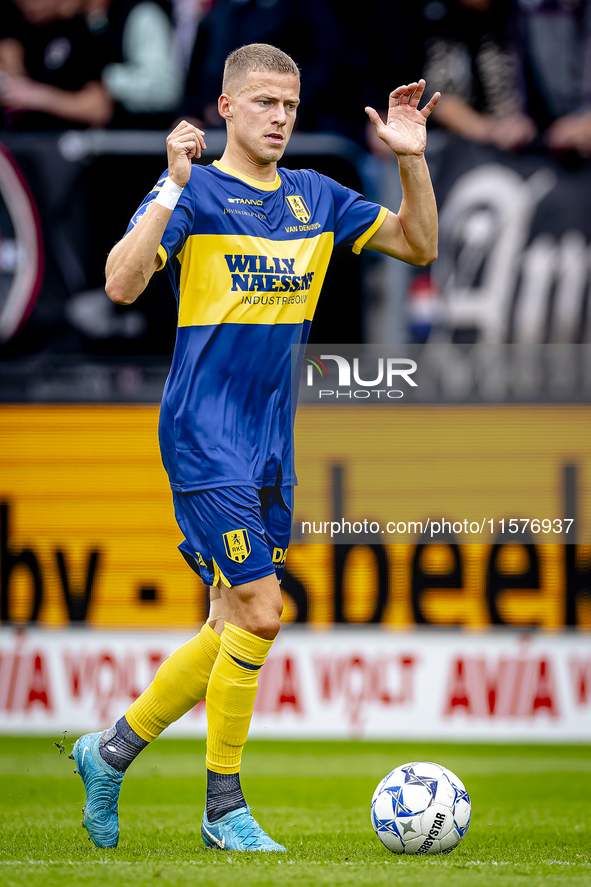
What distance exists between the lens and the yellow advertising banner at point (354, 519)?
6.66 metres

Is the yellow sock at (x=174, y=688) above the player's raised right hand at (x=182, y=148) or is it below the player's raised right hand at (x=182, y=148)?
below

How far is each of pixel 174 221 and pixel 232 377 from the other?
47cm

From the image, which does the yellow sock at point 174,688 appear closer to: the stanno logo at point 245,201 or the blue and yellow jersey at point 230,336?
the blue and yellow jersey at point 230,336

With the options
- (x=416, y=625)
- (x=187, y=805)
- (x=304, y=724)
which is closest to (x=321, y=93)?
(x=416, y=625)

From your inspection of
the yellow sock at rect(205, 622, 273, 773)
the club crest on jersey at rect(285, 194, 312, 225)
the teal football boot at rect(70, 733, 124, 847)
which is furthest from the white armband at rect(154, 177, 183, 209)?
the teal football boot at rect(70, 733, 124, 847)

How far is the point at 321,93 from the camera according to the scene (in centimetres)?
699

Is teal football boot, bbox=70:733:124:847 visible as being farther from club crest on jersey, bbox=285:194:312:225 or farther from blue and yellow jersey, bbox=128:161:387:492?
club crest on jersey, bbox=285:194:312:225

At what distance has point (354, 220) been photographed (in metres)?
3.88

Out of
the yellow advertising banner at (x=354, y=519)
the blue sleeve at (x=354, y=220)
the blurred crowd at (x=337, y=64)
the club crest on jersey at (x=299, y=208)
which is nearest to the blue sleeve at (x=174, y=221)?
the club crest on jersey at (x=299, y=208)

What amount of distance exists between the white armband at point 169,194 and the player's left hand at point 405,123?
0.65 meters

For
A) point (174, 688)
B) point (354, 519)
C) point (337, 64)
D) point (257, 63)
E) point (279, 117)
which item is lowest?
point (174, 688)

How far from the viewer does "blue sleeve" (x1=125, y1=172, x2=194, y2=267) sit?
3373mm

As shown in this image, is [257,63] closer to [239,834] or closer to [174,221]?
[174,221]

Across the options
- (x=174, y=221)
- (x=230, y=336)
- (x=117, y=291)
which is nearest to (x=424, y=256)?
(x=230, y=336)
